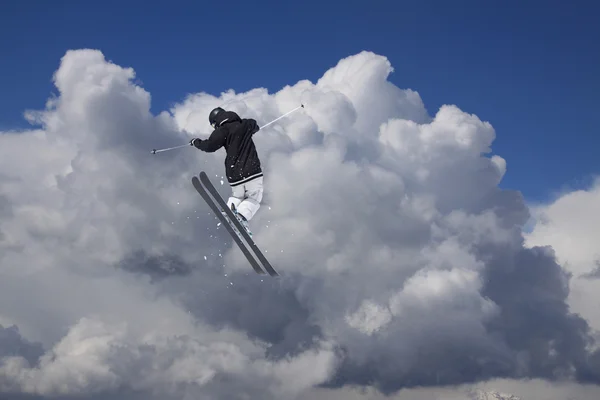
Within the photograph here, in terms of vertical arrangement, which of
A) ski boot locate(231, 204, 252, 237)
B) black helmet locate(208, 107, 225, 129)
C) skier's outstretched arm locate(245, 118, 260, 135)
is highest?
black helmet locate(208, 107, 225, 129)

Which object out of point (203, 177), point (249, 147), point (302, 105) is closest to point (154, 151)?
point (203, 177)

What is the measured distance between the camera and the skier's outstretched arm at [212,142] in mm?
23531

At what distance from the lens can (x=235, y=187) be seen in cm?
2495

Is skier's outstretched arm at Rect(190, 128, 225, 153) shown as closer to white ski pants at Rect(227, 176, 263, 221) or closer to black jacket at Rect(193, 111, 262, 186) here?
black jacket at Rect(193, 111, 262, 186)

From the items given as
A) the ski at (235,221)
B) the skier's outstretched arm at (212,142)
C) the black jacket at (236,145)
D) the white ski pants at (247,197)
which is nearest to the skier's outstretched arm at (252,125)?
the black jacket at (236,145)

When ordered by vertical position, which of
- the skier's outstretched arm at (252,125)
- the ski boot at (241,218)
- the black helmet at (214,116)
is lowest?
the ski boot at (241,218)

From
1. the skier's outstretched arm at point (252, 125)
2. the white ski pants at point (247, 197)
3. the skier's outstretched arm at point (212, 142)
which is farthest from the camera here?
the white ski pants at point (247, 197)

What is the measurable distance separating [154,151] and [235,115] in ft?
12.3

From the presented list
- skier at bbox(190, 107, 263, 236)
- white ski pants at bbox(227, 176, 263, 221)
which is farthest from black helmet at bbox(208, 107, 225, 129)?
white ski pants at bbox(227, 176, 263, 221)

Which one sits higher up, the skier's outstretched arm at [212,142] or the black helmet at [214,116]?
the black helmet at [214,116]

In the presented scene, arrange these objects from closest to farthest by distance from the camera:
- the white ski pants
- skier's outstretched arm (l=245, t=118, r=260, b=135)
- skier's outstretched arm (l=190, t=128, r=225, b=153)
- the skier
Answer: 1. skier's outstretched arm (l=190, t=128, r=225, b=153)
2. the skier
3. skier's outstretched arm (l=245, t=118, r=260, b=135)
4. the white ski pants

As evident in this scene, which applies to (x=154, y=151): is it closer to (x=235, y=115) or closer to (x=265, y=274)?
(x=235, y=115)

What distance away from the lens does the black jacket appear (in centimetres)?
2362

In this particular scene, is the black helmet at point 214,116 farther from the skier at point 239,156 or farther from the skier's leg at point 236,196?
the skier's leg at point 236,196
